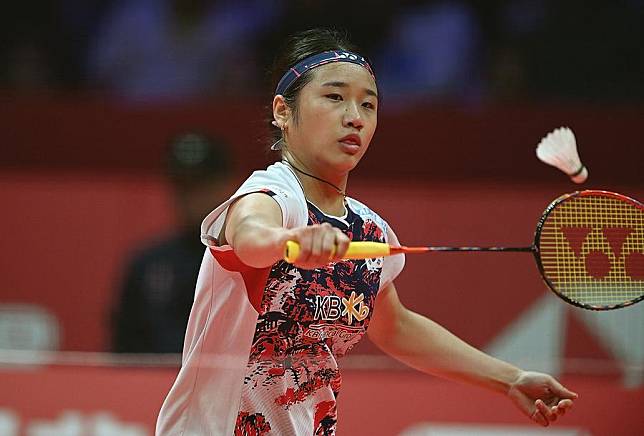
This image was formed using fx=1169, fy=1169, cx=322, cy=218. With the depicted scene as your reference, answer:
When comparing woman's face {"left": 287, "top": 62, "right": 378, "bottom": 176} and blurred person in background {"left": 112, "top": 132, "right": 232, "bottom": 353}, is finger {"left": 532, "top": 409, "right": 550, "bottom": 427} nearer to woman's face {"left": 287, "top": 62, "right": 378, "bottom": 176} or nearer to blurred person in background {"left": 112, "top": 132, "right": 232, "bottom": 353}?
woman's face {"left": 287, "top": 62, "right": 378, "bottom": 176}

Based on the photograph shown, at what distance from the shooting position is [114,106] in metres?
6.09

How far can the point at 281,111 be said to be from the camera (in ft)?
9.82

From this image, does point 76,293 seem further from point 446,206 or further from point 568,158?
point 568,158

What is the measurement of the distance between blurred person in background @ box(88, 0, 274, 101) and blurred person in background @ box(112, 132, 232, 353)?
1.46m

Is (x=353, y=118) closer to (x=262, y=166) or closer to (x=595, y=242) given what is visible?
(x=595, y=242)

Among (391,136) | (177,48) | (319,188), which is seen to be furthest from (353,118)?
(177,48)

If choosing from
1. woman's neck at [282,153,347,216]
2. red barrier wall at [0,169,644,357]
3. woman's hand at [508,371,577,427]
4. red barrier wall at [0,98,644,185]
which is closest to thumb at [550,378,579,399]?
woman's hand at [508,371,577,427]

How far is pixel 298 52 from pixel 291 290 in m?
0.65

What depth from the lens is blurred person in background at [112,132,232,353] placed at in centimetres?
495

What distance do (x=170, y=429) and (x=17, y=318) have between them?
9.78 ft

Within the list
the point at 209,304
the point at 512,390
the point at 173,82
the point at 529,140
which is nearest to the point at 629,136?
the point at 529,140

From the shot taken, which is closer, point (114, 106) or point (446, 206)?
point (446, 206)

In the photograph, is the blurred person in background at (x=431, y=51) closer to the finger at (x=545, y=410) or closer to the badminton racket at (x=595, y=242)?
the badminton racket at (x=595, y=242)

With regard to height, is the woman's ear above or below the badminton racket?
above
